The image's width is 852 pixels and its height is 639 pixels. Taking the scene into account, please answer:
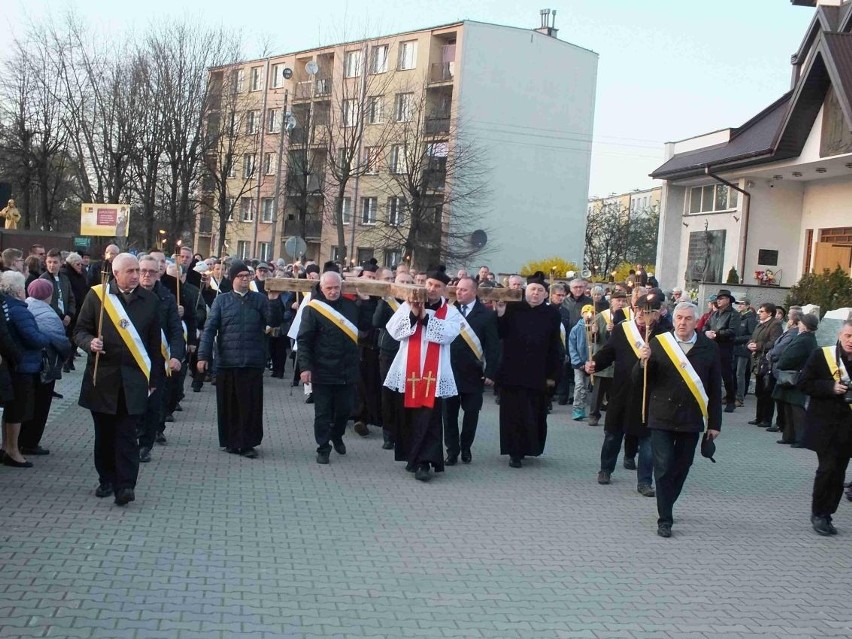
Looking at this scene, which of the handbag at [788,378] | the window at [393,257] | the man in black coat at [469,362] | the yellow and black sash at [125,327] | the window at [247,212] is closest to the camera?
the yellow and black sash at [125,327]

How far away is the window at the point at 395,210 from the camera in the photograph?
49625mm

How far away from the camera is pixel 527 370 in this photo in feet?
37.2

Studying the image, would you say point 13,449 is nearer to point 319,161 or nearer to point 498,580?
point 498,580

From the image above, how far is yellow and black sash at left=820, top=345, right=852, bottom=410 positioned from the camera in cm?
881

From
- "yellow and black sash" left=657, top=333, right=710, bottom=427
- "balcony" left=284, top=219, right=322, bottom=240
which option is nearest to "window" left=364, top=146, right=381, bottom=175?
"balcony" left=284, top=219, right=322, bottom=240

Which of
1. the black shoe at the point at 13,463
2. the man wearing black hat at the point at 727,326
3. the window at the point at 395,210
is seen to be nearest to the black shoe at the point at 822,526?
the black shoe at the point at 13,463

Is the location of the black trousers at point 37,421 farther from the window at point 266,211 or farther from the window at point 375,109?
the window at point 266,211

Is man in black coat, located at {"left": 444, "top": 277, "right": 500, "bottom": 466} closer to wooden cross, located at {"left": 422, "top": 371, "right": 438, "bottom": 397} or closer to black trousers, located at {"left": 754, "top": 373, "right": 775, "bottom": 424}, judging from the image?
wooden cross, located at {"left": 422, "top": 371, "right": 438, "bottom": 397}

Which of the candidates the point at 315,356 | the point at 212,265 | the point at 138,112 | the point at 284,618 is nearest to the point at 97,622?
the point at 284,618

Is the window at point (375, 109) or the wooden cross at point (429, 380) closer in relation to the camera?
the wooden cross at point (429, 380)

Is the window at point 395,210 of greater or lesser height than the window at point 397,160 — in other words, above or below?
below

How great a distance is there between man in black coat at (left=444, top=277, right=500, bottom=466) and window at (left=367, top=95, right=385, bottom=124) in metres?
36.8

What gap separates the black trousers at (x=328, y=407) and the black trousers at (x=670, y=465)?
3689 mm

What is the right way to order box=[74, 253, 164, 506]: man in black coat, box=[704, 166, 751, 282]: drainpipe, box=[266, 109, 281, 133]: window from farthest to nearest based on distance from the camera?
box=[266, 109, 281, 133]: window < box=[704, 166, 751, 282]: drainpipe < box=[74, 253, 164, 506]: man in black coat
